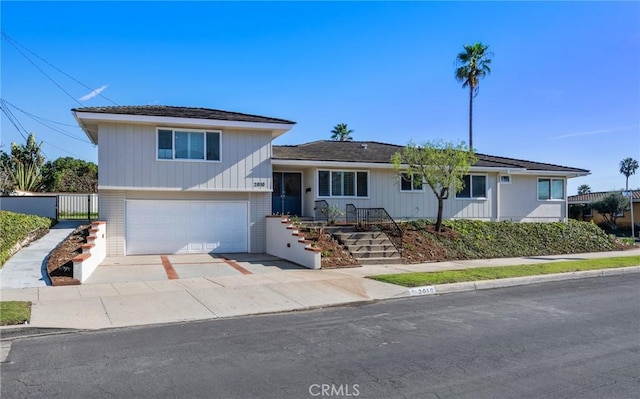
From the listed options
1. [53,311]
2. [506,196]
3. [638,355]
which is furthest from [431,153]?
[53,311]

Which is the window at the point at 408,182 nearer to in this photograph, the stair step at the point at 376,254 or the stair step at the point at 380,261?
the stair step at the point at 376,254

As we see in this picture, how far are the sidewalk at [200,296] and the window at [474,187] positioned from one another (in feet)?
32.9

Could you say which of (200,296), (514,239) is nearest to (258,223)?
(200,296)

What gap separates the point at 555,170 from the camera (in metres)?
25.5

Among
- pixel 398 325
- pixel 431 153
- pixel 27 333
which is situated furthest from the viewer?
pixel 431 153

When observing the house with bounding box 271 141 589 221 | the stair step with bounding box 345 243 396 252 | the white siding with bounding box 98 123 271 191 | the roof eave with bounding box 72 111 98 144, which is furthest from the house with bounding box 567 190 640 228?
the roof eave with bounding box 72 111 98 144

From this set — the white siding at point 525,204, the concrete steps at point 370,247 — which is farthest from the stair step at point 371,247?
the white siding at point 525,204

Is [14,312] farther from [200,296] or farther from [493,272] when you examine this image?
[493,272]

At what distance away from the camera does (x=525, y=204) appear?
2553 centimetres

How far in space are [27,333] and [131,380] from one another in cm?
338

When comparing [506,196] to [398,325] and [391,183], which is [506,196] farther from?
[398,325]

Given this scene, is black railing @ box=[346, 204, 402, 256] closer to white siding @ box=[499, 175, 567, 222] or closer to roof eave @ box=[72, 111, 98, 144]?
white siding @ box=[499, 175, 567, 222]

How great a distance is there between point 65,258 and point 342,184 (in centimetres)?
1183

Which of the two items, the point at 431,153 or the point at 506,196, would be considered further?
the point at 506,196
